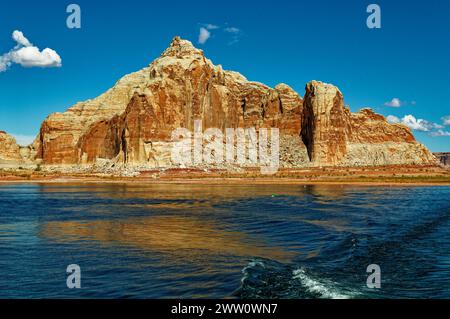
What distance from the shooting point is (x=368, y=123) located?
148375 mm

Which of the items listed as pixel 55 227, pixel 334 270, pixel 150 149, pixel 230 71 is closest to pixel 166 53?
pixel 230 71

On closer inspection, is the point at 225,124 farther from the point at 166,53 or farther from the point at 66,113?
the point at 66,113

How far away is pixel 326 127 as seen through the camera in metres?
130

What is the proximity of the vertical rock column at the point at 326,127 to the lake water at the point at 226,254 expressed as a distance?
330 ft

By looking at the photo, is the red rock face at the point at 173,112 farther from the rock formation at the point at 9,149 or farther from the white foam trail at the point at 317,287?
the white foam trail at the point at 317,287

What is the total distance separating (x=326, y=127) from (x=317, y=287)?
122 metres

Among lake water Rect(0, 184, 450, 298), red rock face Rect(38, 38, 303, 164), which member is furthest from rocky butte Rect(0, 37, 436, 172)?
lake water Rect(0, 184, 450, 298)

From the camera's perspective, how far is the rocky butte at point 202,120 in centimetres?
12131

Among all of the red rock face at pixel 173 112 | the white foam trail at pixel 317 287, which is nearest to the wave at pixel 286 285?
the white foam trail at pixel 317 287

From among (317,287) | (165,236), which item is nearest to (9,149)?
(165,236)

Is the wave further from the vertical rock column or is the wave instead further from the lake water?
the vertical rock column

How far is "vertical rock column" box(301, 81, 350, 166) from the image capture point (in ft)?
423

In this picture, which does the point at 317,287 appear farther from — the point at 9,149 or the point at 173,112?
the point at 9,149
